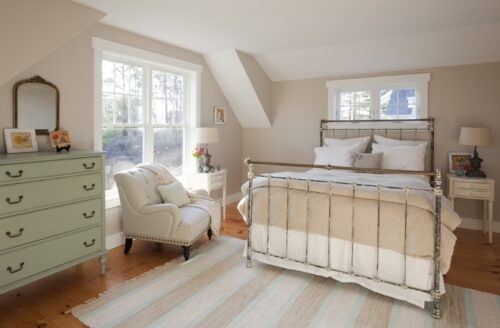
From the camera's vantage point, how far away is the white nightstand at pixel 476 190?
12.3 feet

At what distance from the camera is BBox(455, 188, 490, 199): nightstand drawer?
3.77 m

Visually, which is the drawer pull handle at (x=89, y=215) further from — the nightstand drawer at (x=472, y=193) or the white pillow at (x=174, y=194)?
the nightstand drawer at (x=472, y=193)

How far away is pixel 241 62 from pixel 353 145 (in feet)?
6.26

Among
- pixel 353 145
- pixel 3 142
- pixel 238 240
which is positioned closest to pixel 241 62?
pixel 353 145

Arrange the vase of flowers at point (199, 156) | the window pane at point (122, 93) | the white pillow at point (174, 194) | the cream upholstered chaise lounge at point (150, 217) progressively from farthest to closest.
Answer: the vase of flowers at point (199, 156) < the window pane at point (122, 93) < the white pillow at point (174, 194) < the cream upholstered chaise lounge at point (150, 217)

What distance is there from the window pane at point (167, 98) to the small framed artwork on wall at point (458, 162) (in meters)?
3.57

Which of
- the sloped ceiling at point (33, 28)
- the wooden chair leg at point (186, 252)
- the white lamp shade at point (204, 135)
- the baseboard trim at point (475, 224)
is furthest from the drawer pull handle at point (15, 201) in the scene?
the baseboard trim at point (475, 224)

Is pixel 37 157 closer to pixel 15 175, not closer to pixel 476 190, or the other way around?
pixel 15 175

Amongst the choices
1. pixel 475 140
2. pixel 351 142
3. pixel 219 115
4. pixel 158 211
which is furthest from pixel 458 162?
pixel 158 211

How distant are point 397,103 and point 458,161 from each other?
43.9 inches

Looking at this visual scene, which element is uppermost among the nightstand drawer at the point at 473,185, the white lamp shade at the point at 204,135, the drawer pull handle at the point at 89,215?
the white lamp shade at the point at 204,135

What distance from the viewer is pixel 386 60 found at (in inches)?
175

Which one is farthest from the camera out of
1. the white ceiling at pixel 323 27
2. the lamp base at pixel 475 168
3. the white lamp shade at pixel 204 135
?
the white lamp shade at pixel 204 135

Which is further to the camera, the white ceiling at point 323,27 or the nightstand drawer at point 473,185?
the nightstand drawer at point 473,185
